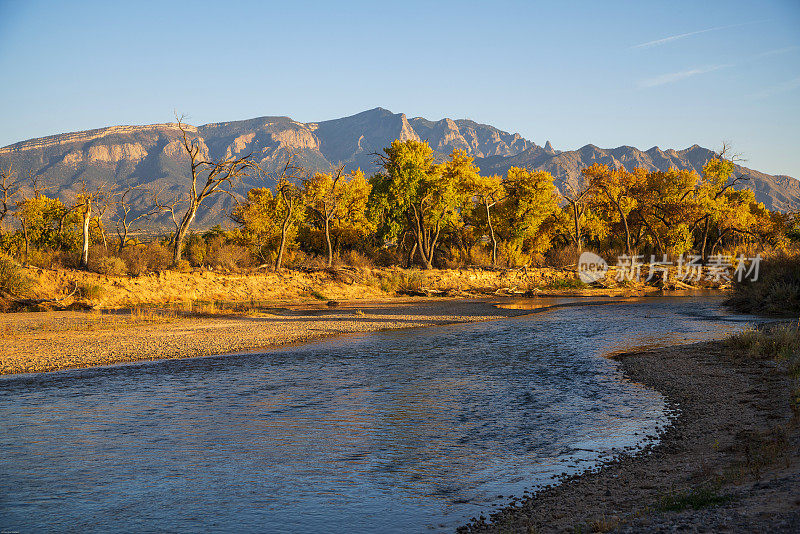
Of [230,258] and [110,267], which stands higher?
[230,258]

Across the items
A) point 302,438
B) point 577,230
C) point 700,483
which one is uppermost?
point 577,230

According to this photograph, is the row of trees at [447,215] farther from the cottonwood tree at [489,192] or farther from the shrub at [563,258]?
the shrub at [563,258]

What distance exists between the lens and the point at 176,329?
83.5 feet

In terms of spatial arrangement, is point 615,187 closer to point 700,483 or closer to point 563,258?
point 563,258

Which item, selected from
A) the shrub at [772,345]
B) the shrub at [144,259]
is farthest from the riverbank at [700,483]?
the shrub at [144,259]

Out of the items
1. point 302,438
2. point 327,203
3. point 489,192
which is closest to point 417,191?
point 327,203

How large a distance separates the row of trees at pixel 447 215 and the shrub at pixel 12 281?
18.2m

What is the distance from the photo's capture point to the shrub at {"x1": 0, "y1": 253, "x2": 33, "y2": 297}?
30562 millimetres

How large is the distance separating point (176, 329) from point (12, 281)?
1176 cm

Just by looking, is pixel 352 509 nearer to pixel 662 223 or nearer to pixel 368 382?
pixel 368 382

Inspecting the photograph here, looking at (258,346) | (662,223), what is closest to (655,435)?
(258,346)

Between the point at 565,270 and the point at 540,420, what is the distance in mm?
48159

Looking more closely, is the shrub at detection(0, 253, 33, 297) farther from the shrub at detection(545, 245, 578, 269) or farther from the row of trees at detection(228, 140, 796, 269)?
the shrub at detection(545, 245, 578, 269)

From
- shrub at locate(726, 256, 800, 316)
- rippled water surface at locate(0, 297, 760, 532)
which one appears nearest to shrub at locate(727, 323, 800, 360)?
rippled water surface at locate(0, 297, 760, 532)
